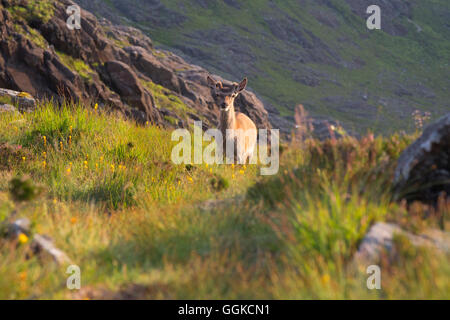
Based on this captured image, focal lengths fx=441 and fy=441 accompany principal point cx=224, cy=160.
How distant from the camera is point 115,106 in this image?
23.0 m

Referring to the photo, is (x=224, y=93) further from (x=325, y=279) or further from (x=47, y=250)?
(x=325, y=279)

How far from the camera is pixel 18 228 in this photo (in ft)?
16.8

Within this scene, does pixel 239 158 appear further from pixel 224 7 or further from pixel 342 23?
pixel 342 23

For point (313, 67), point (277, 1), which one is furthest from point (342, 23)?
point (313, 67)

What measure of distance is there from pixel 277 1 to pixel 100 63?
558 feet

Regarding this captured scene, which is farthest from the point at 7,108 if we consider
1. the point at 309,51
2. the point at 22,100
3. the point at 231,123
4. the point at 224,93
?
the point at 309,51

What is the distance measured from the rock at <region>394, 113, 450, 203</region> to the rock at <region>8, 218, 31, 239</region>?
455 centimetres

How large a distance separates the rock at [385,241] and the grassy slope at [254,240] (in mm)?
122

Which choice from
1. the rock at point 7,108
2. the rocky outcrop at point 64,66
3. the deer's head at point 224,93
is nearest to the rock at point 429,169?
the deer's head at point 224,93

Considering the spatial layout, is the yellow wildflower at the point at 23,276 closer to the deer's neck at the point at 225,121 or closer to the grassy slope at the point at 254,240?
the grassy slope at the point at 254,240

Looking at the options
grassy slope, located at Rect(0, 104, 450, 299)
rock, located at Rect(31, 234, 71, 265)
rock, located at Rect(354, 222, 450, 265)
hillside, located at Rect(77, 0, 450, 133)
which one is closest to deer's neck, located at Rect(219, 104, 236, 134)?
grassy slope, located at Rect(0, 104, 450, 299)

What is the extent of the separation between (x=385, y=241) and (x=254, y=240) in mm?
1639

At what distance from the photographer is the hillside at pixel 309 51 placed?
122750mm

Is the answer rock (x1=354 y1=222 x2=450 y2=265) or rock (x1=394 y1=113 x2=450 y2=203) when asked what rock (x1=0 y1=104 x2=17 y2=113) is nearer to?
rock (x1=394 y1=113 x2=450 y2=203)
